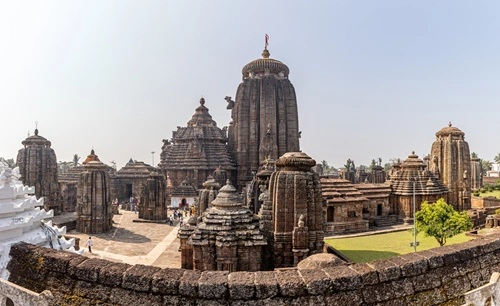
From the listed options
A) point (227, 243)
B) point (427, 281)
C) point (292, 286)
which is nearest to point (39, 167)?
point (227, 243)

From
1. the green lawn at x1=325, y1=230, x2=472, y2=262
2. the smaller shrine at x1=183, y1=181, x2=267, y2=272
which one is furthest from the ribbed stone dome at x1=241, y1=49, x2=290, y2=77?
the smaller shrine at x1=183, y1=181, x2=267, y2=272

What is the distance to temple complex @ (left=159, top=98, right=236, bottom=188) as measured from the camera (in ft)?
152

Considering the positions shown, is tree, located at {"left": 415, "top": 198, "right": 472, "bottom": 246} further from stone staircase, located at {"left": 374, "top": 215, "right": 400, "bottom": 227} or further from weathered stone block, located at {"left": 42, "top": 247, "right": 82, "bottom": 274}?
weathered stone block, located at {"left": 42, "top": 247, "right": 82, "bottom": 274}

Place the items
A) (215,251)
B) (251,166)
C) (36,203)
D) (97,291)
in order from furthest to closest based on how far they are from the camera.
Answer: (251,166) < (215,251) < (36,203) < (97,291)

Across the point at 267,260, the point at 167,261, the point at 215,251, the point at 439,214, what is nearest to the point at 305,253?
the point at 267,260

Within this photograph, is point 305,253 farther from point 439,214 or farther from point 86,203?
point 86,203

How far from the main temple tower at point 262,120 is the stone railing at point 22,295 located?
4079 cm

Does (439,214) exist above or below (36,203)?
below

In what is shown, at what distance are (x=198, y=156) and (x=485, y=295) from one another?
4370 cm

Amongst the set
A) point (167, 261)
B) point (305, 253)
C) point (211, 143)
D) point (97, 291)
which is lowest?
point (167, 261)

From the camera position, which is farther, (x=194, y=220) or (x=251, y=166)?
(x=251, y=166)

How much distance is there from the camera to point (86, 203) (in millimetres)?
30156

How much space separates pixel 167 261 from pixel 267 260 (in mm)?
7447

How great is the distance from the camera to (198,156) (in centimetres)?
4709
